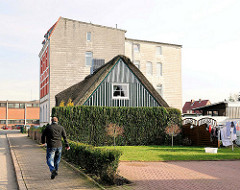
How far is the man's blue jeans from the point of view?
9164 mm

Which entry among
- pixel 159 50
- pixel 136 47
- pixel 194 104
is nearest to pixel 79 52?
pixel 136 47

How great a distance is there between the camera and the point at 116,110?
832 inches

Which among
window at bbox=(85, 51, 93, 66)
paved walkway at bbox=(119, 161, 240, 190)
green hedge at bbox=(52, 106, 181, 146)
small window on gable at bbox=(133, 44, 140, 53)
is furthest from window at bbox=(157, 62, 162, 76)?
paved walkway at bbox=(119, 161, 240, 190)

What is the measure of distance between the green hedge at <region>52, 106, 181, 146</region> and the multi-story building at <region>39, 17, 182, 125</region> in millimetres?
15309

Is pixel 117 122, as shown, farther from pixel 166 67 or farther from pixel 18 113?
pixel 18 113

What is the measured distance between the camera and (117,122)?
21.0 meters

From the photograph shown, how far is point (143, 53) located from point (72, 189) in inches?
1583

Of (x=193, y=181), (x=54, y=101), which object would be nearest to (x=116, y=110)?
(x=193, y=181)

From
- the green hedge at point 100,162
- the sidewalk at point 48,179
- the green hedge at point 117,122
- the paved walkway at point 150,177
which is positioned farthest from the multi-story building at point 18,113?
the green hedge at point 100,162

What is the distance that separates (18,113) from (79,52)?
162 ft

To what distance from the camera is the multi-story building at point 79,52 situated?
37344 millimetres

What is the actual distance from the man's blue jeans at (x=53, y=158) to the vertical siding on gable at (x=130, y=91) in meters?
12.9

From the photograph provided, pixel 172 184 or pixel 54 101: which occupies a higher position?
pixel 54 101

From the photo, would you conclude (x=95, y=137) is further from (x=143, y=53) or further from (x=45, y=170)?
(x=143, y=53)
